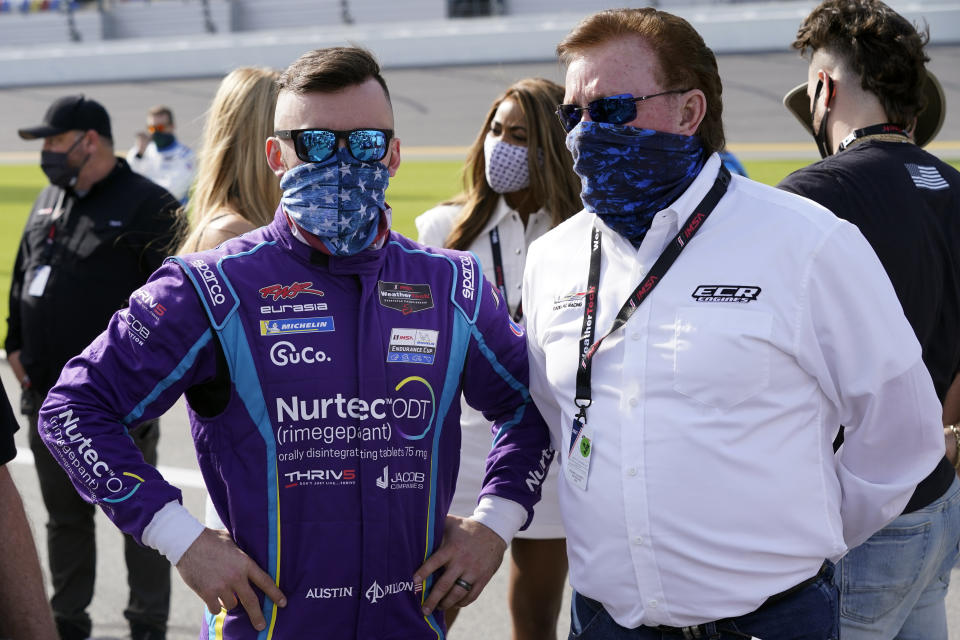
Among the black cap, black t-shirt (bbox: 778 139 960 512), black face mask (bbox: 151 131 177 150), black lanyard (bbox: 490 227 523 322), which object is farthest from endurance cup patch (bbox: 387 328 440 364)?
black face mask (bbox: 151 131 177 150)

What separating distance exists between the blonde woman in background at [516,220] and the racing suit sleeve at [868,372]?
4.97 ft

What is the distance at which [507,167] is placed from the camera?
3.98m

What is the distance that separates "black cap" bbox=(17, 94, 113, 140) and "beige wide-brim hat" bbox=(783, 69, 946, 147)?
3157 mm

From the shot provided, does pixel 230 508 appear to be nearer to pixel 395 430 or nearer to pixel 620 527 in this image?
pixel 395 430

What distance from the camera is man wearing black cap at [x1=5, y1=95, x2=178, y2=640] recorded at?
173 inches

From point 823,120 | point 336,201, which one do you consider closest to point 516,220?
point 823,120

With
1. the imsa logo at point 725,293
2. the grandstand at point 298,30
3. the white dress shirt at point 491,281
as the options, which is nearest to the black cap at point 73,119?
the white dress shirt at point 491,281

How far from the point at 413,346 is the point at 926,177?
154cm

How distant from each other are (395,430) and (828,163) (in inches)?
Result: 56.1

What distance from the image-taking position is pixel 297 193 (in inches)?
91.9

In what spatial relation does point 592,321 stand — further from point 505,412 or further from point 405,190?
point 405,190

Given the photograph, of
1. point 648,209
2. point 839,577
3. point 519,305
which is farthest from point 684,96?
point 519,305

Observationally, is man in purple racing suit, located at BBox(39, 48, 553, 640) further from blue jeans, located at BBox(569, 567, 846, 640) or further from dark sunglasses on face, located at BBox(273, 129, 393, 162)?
blue jeans, located at BBox(569, 567, 846, 640)

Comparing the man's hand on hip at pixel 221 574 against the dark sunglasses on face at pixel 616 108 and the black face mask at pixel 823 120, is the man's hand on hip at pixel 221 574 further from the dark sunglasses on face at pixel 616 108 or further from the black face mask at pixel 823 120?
the black face mask at pixel 823 120
